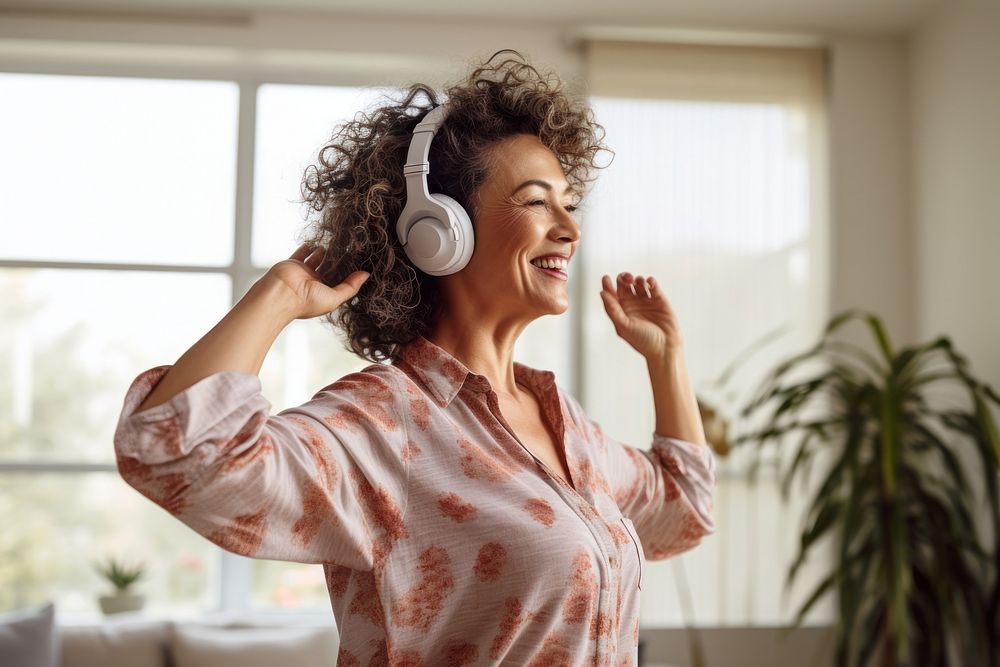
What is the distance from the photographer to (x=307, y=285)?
3.34ft

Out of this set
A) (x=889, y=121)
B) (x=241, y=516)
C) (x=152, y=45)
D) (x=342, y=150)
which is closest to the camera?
(x=241, y=516)

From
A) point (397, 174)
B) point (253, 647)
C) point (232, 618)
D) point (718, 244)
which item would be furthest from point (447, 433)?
point (718, 244)

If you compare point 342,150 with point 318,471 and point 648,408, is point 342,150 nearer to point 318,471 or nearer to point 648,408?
point 318,471

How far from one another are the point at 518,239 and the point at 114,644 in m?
2.57

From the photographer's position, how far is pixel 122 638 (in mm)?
3178

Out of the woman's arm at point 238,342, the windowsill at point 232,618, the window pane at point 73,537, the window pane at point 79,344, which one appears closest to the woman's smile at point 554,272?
the woman's arm at point 238,342

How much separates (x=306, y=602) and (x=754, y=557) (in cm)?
192

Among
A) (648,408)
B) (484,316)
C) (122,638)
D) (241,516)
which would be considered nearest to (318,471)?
(241,516)

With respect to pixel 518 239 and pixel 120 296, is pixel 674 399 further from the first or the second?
pixel 120 296

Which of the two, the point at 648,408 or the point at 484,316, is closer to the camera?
the point at 484,316

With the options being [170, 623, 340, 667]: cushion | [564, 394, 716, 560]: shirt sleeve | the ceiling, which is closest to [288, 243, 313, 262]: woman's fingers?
[564, 394, 716, 560]: shirt sleeve

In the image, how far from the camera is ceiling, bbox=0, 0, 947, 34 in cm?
396

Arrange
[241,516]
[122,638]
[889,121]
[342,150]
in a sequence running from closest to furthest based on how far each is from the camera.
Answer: [241,516], [342,150], [122,638], [889,121]

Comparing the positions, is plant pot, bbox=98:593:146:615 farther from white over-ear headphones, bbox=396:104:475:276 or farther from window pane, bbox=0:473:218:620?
white over-ear headphones, bbox=396:104:475:276
